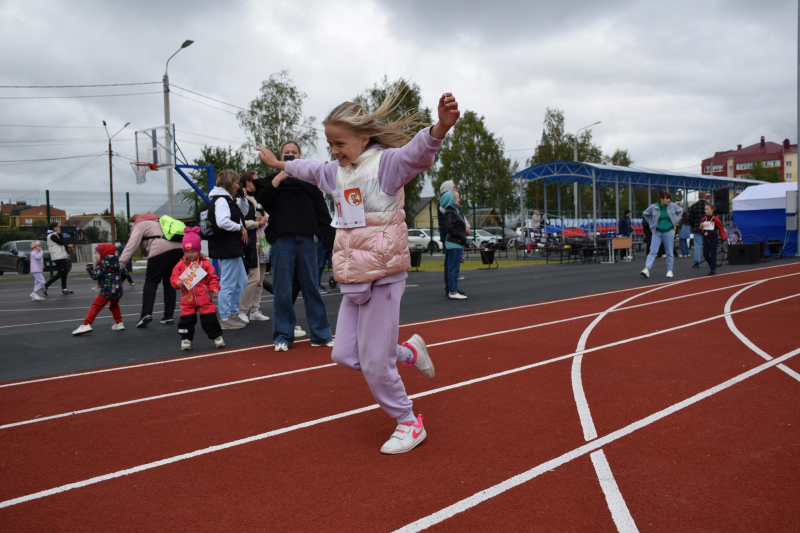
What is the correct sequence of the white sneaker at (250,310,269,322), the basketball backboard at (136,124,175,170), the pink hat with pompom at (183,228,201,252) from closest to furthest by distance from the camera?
the pink hat with pompom at (183,228,201,252)
the white sneaker at (250,310,269,322)
the basketball backboard at (136,124,175,170)

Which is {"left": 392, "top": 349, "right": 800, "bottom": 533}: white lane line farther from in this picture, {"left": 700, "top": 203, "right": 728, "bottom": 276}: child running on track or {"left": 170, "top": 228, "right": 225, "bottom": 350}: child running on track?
{"left": 700, "top": 203, "right": 728, "bottom": 276}: child running on track

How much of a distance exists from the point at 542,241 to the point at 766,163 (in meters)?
113

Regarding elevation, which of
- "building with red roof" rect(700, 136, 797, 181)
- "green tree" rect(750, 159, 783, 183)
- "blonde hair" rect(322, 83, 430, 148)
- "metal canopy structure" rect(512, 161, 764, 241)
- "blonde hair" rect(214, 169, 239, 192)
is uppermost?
"building with red roof" rect(700, 136, 797, 181)

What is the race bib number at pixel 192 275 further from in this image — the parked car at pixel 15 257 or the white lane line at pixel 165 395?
the parked car at pixel 15 257

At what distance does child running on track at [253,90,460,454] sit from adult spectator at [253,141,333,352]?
264 centimetres

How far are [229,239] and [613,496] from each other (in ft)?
18.4

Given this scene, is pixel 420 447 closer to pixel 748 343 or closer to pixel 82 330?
pixel 748 343

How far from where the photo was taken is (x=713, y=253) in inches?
542

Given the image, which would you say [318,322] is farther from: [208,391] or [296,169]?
[296,169]

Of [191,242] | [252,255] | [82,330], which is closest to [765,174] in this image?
[252,255]

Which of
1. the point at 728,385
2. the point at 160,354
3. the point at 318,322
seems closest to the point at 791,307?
the point at 728,385

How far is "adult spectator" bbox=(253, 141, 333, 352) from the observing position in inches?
234

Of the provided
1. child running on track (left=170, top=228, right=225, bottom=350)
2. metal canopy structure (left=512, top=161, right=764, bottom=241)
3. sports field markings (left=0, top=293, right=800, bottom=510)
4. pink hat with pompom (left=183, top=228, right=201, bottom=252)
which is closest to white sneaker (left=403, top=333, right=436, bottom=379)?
sports field markings (left=0, top=293, right=800, bottom=510)

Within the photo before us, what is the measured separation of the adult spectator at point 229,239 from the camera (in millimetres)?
6949
